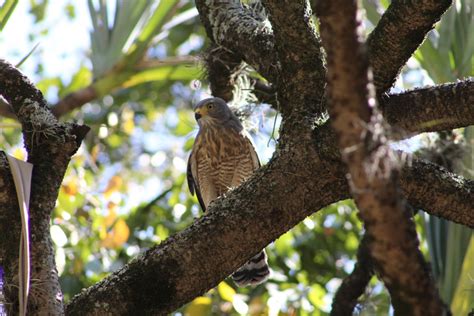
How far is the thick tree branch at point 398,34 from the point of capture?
7.33 ft

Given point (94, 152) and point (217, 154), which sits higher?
point (94, 152)

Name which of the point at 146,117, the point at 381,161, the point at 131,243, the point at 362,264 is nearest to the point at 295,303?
the point at 362,264

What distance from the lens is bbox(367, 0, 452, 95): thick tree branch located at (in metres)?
2.23

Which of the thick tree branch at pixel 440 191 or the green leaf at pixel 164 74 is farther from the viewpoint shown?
the green leaf at pixel 164 74

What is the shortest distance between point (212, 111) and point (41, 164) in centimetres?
237

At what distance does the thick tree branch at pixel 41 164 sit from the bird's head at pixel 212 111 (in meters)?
1.89

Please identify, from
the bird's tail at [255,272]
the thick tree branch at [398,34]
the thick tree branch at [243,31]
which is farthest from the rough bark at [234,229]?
the bird's tail at [255,272]

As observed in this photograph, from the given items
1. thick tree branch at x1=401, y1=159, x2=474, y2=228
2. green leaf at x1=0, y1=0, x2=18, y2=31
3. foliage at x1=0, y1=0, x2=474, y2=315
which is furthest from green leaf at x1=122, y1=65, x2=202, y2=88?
thick tree branch at x1=401, y1=159, x2=474, y2=228

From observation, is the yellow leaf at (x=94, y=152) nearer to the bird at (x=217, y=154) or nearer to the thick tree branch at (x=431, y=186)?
the bird at (x=217, y=154)

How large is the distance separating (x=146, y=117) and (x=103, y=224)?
3554 mm

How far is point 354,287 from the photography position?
144 inches

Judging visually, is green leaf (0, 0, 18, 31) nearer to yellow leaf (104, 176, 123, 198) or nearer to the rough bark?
the rough bark

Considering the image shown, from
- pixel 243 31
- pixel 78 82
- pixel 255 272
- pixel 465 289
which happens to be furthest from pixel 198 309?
pixel 78 82

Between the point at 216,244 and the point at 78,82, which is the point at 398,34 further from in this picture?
the point at 78,82
